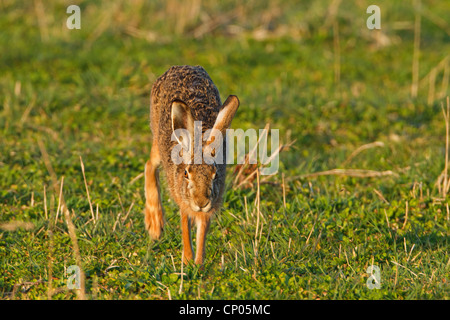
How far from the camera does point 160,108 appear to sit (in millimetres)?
5664

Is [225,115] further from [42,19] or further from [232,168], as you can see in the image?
[42,19]

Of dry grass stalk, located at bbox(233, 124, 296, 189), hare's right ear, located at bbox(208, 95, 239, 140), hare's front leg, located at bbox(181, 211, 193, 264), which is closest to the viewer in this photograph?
hare's right ear, located at bbox(208, 95, 239, 140)

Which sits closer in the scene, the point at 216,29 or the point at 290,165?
the point at 290,165

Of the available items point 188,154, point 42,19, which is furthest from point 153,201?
point 42,19

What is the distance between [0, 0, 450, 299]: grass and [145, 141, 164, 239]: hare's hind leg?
9 centimetres

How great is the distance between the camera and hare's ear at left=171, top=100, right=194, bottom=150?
4559 mm

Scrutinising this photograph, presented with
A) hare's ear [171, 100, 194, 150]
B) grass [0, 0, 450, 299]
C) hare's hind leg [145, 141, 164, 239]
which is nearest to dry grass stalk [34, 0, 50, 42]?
grass [0, 0, 450, 299]

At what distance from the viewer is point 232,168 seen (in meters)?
6.42

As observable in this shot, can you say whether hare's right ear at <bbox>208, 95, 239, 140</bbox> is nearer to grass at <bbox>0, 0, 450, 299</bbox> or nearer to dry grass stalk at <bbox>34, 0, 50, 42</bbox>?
grass at <bbox>0, 0, 450, 299</bbox>

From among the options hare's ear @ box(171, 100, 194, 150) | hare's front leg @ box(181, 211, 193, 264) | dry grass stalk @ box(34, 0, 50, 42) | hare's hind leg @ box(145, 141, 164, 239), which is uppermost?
dry grass stalk @ box(34, 0, 50, 42)

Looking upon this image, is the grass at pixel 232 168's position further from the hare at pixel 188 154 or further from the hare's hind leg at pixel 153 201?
the hare at pixel 188 154
